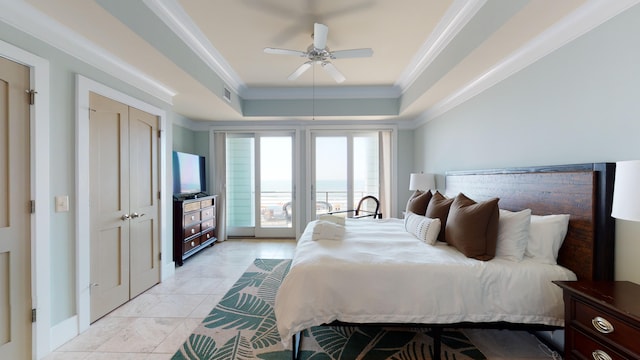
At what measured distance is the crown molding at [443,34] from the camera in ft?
7.37

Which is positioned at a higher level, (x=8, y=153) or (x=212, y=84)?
(x=212, y=84)

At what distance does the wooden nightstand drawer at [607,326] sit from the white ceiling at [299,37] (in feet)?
5.54

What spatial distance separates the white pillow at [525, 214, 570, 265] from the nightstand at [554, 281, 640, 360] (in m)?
0.35

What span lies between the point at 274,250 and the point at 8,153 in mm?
3428

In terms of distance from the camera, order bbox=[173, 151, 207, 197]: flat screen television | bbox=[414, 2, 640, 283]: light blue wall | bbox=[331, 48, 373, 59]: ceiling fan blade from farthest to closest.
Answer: bbox=[173, 151, 207, 197]: flat screen television, bbox=[331, 48, 373, 59]: ceiling fan blade, bbox=[414, 2, 640, 283]: light blue wall

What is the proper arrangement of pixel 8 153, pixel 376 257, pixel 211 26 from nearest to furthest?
pixel 8 153
pixel 376 257
pixel 211 26

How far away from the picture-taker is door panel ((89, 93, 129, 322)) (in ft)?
7.79

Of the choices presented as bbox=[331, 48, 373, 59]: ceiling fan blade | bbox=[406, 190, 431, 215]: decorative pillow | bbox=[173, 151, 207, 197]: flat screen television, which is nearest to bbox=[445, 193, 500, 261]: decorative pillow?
bbox=[406, 190, 431, 215]: decorative pillow

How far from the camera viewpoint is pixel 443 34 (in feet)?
8.86

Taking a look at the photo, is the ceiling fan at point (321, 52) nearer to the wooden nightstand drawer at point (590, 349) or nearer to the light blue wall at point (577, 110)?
the light blue wall at point (577, 110)

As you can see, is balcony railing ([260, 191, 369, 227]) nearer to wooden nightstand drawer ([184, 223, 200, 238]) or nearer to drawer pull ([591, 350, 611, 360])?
wooden nightstand drawer ([184, 223, 200, 238])

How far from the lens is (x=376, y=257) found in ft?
6.41

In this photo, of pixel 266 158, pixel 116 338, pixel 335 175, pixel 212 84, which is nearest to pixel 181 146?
pixel 266 158

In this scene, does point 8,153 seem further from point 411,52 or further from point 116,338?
point 411,52
